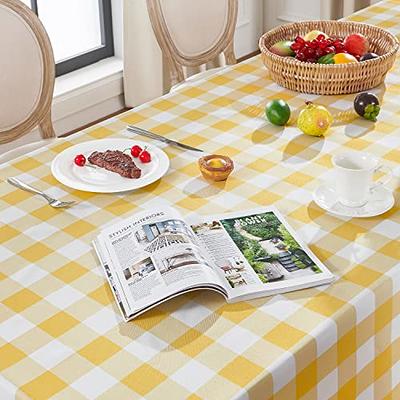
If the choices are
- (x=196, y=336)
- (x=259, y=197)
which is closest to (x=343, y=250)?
(x=259, y=197)

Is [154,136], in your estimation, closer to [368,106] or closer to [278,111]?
[278,111]

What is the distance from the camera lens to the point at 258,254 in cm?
156

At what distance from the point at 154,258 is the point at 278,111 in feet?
2.25

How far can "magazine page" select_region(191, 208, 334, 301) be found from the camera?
57.8 inches

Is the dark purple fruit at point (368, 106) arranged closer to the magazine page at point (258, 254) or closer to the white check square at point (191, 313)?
the magazine page at point (258, 254)

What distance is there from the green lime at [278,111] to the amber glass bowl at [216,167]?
266 mm

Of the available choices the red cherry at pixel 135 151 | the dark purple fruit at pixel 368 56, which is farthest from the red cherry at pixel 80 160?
the dark purple fruit at pixel 368 56

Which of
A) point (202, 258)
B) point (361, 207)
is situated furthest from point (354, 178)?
point (202, 258)

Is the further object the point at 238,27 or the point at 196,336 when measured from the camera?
the point at 238,27

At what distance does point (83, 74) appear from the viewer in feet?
12.7

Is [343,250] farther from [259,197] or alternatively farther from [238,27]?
[238,27]

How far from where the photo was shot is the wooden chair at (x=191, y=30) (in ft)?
9.03

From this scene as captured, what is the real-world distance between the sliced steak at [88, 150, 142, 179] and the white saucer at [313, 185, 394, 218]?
0.40m

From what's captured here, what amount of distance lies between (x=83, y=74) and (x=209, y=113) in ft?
6.07
